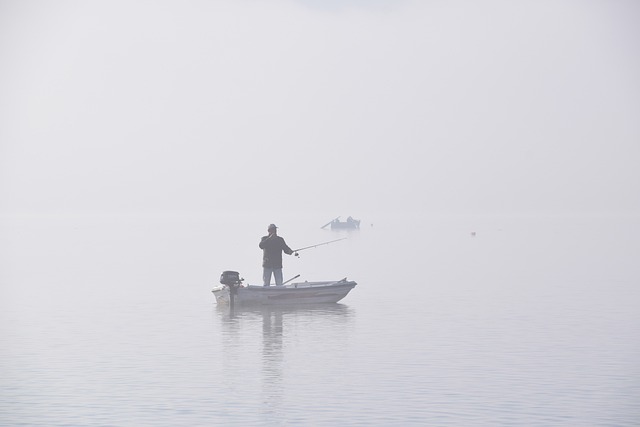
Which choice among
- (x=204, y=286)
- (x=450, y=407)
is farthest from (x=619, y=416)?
(x=204, y=286)

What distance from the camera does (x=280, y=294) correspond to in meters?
40.1

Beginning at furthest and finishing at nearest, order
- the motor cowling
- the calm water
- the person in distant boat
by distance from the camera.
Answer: the motor cowling, the person in distant boat, the calm water

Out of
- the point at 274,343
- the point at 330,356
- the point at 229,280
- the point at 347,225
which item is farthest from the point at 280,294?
the point at 347,225

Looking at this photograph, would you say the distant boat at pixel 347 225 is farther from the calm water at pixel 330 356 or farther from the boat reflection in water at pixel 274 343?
the boat reflection in water at pixel 274 343

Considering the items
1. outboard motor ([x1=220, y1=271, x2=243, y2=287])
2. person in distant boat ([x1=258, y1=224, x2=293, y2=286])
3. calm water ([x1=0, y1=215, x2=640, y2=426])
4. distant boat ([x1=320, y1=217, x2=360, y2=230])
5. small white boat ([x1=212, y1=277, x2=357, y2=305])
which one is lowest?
calm water ([x1=0, y1=215, x2=640, y2=426])

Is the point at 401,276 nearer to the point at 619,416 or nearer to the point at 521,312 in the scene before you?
the point at 521,312

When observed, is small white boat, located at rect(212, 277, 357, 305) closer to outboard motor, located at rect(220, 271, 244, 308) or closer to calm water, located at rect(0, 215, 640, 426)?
outboard motor, located at rect(220, 271, 244, 308)

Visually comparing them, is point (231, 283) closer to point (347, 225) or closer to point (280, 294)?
point (280, 294)

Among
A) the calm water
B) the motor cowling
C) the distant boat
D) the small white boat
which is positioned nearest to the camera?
the calm water

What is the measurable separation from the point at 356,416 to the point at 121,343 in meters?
12.3

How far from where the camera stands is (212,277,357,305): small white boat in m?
40.0

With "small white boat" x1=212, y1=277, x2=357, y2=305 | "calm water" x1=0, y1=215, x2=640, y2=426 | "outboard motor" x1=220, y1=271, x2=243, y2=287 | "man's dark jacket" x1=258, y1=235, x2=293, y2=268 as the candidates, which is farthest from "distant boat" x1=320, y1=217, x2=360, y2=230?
"man's dark jacket" x1=258, y1=235, x2=293, y2=268

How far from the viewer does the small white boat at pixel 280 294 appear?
1575 inches

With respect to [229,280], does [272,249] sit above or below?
above
